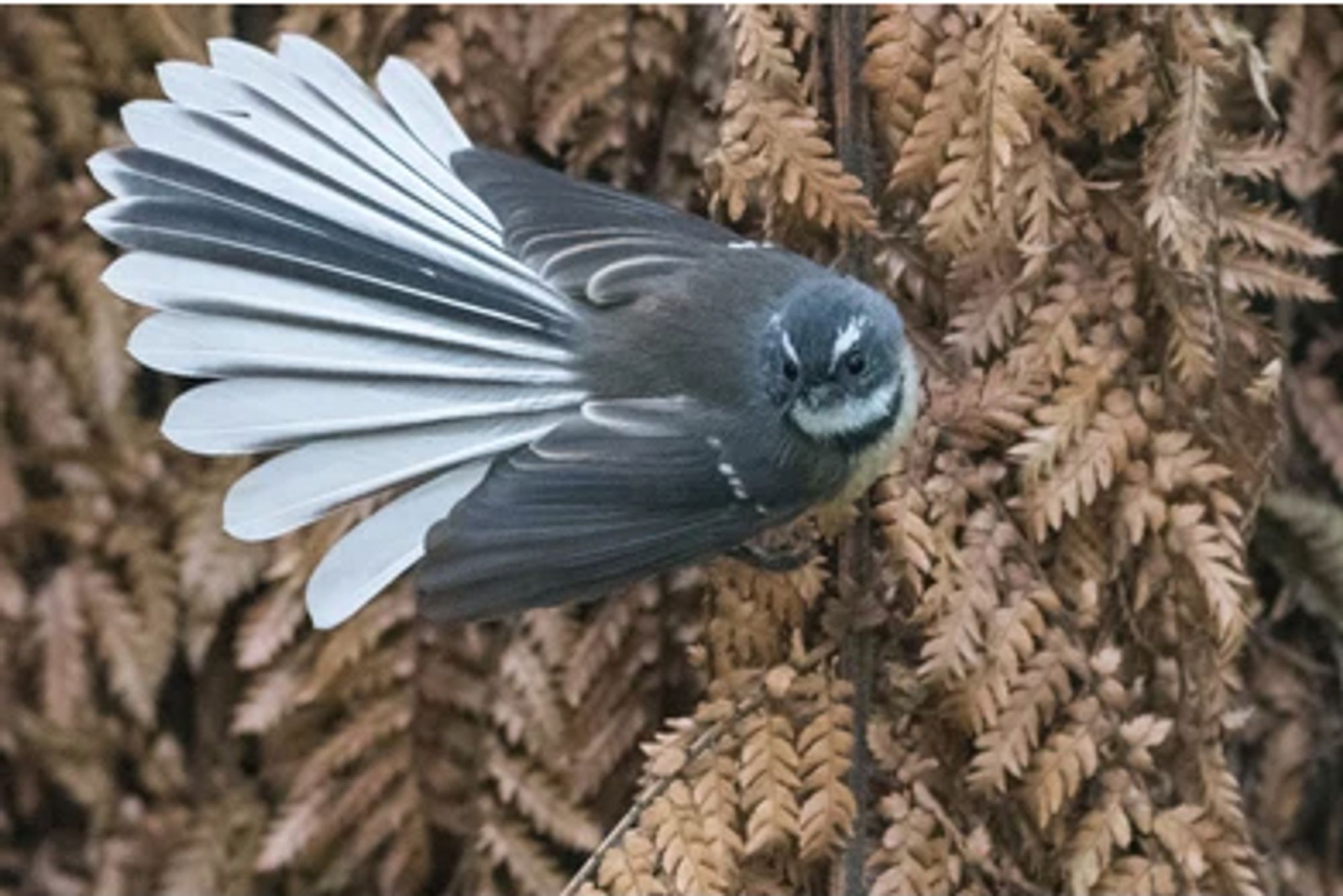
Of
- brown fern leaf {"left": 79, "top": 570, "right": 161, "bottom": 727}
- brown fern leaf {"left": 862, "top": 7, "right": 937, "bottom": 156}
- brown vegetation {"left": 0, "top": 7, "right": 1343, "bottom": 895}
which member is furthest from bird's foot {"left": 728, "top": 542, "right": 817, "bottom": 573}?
brown fern leaf {"left": 79, "top": 570, "right": 161, "bottom": 727}

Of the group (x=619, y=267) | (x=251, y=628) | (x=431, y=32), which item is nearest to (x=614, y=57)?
(x=431, y=32)

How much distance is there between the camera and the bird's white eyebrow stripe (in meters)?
1.58

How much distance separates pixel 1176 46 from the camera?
5.79ft

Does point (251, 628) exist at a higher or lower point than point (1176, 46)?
lower

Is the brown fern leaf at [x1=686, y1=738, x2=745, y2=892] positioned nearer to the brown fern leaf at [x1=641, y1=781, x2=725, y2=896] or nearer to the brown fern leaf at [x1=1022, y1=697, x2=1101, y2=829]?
the brown fern leaf at [x1=641, y1=781, x2=725, y2=896]

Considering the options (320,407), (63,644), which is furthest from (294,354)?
(63,644)

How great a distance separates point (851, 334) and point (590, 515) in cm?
25

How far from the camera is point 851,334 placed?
1580mm

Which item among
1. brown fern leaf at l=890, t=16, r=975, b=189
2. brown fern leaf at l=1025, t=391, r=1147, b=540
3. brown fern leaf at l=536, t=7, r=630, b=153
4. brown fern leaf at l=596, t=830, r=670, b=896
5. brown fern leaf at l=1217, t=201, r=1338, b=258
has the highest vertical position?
brown fern leaf at l=890, t=16, r=975, b=189

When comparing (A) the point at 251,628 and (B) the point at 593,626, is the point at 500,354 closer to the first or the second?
(B) the point at 593,626

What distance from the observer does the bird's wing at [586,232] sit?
172 cm

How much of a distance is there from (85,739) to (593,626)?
2.23 ft

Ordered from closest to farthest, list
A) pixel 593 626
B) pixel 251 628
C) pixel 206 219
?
pixel 206 219, pixel 593 626, pixel 251 628

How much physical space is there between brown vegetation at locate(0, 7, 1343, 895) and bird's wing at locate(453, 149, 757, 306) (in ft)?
0.18
